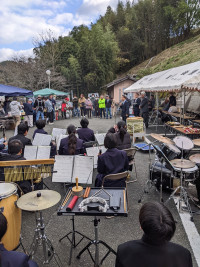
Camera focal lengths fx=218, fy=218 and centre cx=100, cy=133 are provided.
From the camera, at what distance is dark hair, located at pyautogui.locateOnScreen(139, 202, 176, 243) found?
149cm

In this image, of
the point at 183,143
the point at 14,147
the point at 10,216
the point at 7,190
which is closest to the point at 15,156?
the point at 14,147

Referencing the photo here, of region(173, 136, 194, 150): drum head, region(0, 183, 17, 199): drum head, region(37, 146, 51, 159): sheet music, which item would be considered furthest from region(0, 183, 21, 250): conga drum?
region(173, 136, 194, 150): drum head

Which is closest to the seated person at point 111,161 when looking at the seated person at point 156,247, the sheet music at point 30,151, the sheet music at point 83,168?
the sheet music at point 83,168

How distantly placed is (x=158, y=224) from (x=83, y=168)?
100 inches

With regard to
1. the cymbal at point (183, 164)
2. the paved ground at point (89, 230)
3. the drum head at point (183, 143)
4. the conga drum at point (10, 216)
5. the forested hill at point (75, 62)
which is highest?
the forested hill at point (75, 62)

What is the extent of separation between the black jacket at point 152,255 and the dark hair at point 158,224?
6 centimetres

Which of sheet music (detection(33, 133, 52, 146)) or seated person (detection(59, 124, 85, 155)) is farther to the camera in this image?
sheet music (detection(33, 133, 52, 146))

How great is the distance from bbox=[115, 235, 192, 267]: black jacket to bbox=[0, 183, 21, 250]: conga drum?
168 centimetres

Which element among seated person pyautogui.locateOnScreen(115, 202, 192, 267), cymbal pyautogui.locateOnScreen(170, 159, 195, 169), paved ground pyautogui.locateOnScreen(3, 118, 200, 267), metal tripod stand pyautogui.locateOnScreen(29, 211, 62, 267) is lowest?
paved ground pyautogui.locateOnScreen(3, 118, 200, 267)

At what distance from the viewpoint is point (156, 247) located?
151cm

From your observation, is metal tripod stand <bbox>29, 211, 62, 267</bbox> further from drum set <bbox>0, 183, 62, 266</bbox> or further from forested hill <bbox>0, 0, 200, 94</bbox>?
forested hill <bbox>0, 0, 200, 94</bbox>

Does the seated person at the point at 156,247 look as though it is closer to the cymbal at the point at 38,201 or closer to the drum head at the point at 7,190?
the cymbal at the point at 38,201

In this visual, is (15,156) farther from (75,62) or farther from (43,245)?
(75,62)

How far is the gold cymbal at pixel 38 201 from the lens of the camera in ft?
8.00
